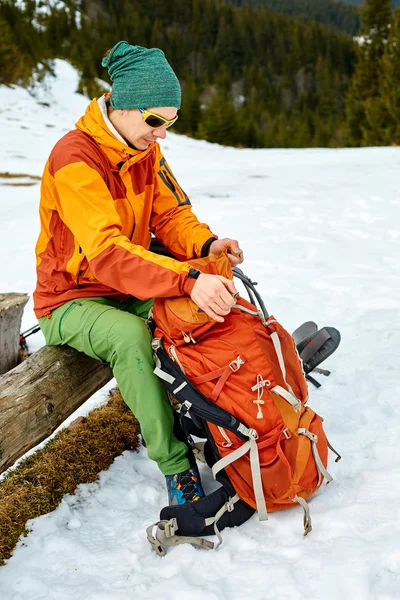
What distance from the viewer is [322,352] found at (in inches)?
134

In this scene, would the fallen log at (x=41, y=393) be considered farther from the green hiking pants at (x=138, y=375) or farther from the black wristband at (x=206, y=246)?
the black wristband at (x=206, y=246)

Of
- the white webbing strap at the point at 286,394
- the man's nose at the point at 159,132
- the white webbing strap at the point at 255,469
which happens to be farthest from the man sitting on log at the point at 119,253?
the white webbing strap at the point at 286,394

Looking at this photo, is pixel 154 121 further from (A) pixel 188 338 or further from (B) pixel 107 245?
(A) pixel 188 338

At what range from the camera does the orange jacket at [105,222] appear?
2463 mm

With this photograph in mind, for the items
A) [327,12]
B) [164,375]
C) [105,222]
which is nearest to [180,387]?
[164,375]

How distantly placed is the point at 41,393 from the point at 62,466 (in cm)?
50

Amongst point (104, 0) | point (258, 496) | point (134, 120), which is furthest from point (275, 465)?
point (104, 0)

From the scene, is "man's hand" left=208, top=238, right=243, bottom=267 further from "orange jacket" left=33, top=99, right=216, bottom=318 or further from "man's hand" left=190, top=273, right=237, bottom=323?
"man's hand" left=190, top=273, right=237, bottom=323

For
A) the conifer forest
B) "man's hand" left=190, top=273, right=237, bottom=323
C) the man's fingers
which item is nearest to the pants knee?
"man's hand" left=190, top=273, right=237, bottom=323

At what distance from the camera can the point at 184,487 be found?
2559 millimetres

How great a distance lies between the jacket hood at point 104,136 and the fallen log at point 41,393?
1107mm

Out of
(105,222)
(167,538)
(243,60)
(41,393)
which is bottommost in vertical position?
(243,60)

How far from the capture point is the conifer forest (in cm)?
3466

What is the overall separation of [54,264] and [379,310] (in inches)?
125
